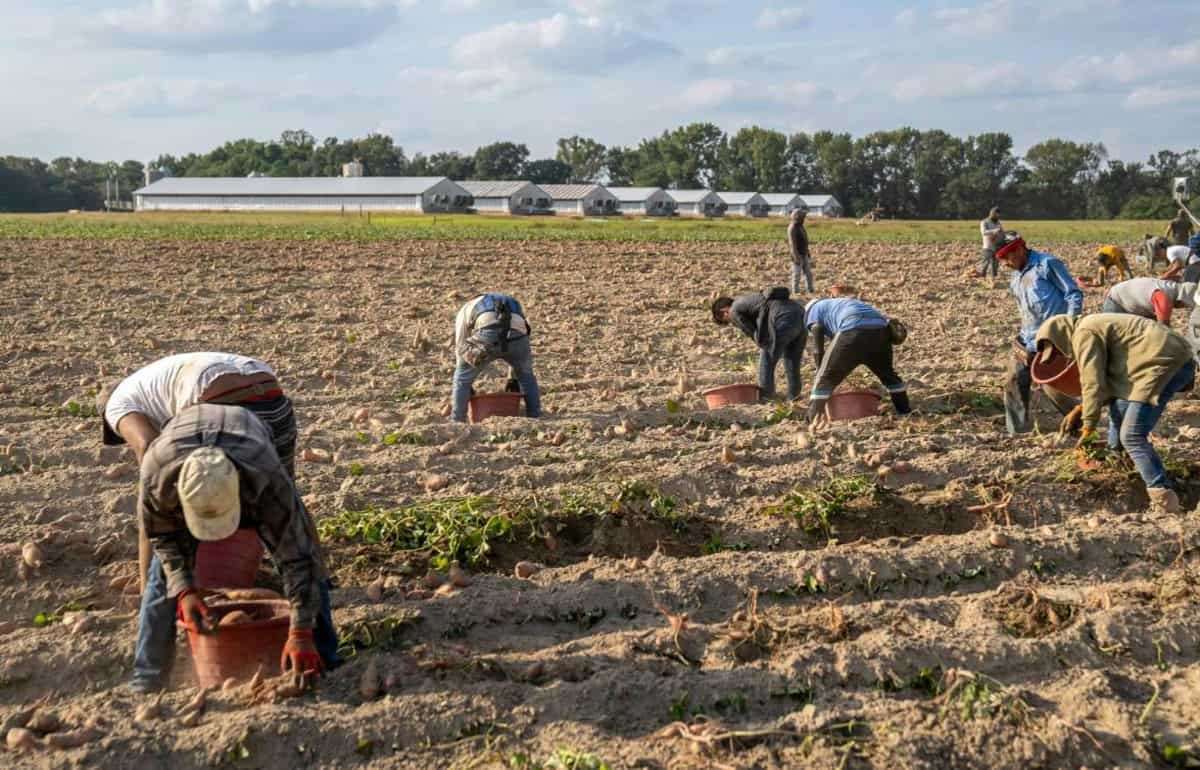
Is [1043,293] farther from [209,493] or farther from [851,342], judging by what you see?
[209,493]

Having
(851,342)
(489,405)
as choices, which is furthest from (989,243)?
(489,405)

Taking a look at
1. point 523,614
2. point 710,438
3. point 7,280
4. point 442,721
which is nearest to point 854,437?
point 710,438

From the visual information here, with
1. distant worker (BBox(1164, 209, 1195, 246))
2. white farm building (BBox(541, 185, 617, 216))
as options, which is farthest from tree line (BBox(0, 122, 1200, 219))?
distant worker (BBox(1164, 209, 1195, 246))

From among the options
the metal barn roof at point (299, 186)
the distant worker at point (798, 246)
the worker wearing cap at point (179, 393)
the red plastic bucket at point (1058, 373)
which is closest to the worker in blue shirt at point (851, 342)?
the red plastic bucket at point (1058, 373)

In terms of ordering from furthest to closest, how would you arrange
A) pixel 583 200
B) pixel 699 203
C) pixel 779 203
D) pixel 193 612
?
pixel 779 203 < pixel 699 203 < pixel 583 200 < pixel 193 612

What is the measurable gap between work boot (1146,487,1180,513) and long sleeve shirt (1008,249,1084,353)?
1.53 m

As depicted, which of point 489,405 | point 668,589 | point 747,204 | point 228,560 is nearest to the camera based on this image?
point 228,560

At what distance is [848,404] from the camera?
8102 millimetres

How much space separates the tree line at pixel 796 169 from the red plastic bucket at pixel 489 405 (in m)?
66.3

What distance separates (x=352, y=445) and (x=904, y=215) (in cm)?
7887

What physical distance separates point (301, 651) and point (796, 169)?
9656cm

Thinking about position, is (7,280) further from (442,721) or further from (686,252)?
(442,721)

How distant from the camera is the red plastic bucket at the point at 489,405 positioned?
8.24 meters

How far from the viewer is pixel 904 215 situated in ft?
269
